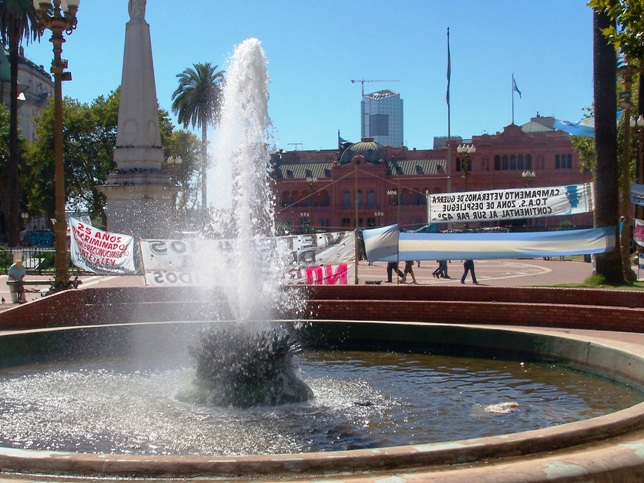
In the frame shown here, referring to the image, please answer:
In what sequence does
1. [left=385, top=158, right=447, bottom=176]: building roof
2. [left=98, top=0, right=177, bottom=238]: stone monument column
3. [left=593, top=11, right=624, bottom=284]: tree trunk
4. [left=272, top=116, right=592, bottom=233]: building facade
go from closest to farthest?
[left=593, top=11, right=624, bottom=284]: tree trunk < [left=98, top=0, right=177, bottom=238]: stone monument column < [left=272, top=116, right=592, bottom=233]: building facade < [left=385, top=158, right=447, bottom=176]: building roof

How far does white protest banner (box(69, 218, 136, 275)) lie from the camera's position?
21766 mm

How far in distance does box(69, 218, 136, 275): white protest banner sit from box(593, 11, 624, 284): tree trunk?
40.3ft

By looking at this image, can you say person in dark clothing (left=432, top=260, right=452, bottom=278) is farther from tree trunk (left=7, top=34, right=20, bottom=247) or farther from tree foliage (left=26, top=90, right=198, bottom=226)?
tree foliage (left=26, top=90, right=198, bottom=226)

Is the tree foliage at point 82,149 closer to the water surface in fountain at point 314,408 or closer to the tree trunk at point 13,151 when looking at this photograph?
the tree trunk at point 13,151

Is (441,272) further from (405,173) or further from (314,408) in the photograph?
(405,173)

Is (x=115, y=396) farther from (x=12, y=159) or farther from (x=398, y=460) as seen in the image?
(x=12, y=159)

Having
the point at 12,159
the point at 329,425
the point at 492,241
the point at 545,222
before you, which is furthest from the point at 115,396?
the point at 545,222

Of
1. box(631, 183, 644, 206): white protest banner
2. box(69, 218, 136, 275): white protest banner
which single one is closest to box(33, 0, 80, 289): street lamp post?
box(69, 218, 136, 275): white protest banner

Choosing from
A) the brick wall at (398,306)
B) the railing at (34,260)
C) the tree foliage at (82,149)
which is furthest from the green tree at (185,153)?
the brick wall at (398,306)

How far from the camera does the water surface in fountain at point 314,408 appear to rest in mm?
7523

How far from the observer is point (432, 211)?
64.0 feet

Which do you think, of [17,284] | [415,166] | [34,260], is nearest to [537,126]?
[415,166]

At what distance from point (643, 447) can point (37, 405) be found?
639cm

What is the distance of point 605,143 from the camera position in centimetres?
1930
